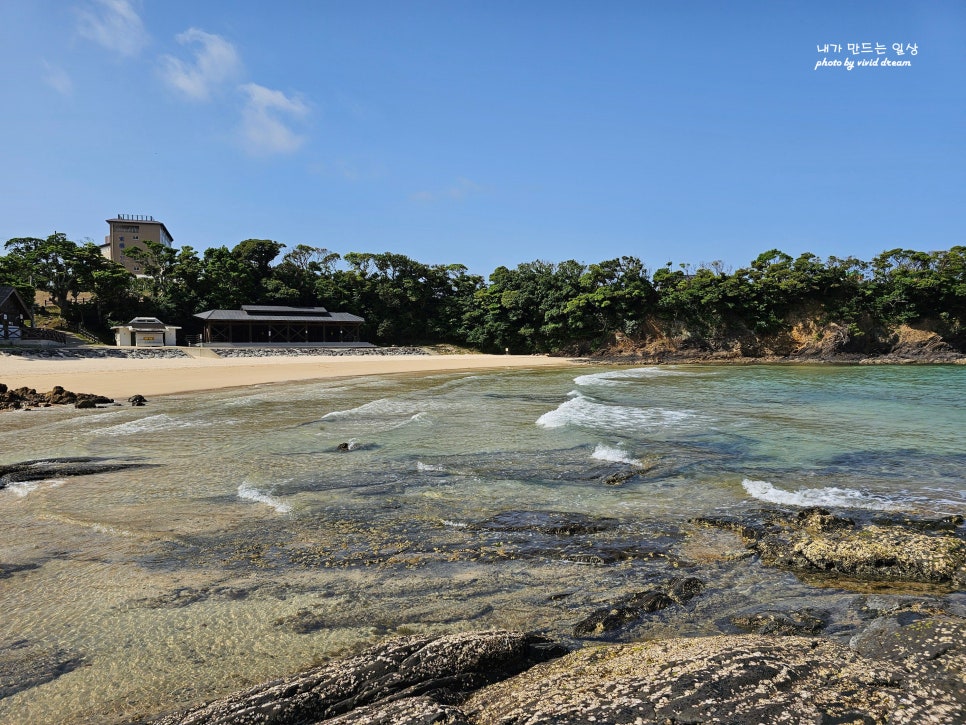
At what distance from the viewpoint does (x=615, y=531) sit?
20.8 ft

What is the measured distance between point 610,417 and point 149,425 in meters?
12.2

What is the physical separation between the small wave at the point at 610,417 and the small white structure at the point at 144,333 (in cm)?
4011

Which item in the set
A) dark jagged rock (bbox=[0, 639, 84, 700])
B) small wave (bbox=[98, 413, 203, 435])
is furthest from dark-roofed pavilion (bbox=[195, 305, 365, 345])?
dark jagged rock (bbox=[0, 639, 84, 700])

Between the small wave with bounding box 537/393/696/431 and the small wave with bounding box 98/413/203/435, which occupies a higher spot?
the small wave with bounding box 98/413/203/435

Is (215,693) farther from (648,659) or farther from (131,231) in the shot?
(131,231)

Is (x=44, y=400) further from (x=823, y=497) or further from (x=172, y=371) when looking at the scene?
(x=823, y=497)

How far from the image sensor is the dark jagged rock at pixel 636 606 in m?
4.14

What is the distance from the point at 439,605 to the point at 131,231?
4265 inches

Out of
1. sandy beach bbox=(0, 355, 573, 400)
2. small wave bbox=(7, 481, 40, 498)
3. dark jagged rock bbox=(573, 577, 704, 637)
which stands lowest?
dark jagged rock bbox=(573, 577, 704, 637)

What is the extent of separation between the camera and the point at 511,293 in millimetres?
55625

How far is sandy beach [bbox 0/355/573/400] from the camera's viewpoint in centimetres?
2370

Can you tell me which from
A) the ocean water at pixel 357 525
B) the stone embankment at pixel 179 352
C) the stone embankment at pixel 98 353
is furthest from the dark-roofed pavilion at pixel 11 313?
the ocean water at pixel 357 525

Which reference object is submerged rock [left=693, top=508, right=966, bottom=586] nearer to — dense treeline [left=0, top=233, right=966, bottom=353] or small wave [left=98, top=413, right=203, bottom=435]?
small wave [left=98, top=413, right=203, bottom=435]

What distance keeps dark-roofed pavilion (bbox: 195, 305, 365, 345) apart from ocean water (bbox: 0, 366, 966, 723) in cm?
3726
